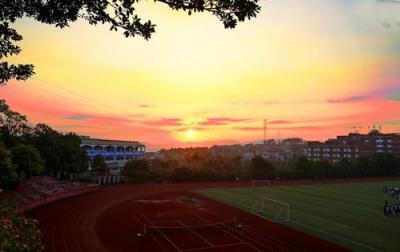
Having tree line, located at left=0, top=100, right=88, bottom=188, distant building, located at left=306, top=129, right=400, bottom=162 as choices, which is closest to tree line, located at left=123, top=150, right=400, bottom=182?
tree line, located at left=0, top=100, right=88, bottom=188

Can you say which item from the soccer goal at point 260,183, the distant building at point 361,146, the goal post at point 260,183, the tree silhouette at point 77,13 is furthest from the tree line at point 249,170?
the distant building at point 361,146

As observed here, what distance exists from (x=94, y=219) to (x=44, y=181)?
19304mm

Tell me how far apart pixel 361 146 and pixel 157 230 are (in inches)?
5033

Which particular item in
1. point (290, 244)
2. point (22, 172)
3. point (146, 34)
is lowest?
point (290, 244)

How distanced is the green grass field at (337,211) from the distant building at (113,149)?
48086 mm

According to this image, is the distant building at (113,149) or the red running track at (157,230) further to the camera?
the distant building at (113,149)

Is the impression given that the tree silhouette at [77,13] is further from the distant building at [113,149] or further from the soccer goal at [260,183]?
the distant building at [113,149]

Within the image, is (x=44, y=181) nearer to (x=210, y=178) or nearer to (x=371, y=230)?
(x=210, y=178)

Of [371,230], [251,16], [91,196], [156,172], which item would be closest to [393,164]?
[156,172]

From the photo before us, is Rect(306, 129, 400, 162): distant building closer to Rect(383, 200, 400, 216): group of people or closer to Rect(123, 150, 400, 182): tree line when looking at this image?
Rect(123, 150, 400, 182): tree line

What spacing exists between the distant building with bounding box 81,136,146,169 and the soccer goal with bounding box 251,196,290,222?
58356mm

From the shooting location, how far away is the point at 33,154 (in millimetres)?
43062

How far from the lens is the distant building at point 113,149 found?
309 ft

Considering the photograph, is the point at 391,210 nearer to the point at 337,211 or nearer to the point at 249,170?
the point at 337,211
